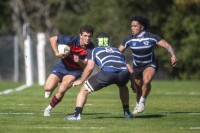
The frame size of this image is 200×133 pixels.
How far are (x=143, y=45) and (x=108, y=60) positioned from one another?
2.41 metres

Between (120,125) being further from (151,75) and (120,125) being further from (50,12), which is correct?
(50,12)

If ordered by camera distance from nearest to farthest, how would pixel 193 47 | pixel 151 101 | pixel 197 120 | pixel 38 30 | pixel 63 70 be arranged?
1. pixel 197 120
2. pixel 63 70
3. pixel 151 101
4. pixel 193 47
5. pixel 38 30

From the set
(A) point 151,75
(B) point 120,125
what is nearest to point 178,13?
(A) point 151,75

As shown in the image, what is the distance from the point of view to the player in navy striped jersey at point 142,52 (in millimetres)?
18875

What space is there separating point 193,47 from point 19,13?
16.0m

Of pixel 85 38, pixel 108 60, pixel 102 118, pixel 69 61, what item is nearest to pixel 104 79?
pixel 108 60

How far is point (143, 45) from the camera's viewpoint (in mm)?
18969

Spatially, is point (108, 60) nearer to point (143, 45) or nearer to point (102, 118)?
point (102, 118)

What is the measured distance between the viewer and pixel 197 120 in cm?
1680

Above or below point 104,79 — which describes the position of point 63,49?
above

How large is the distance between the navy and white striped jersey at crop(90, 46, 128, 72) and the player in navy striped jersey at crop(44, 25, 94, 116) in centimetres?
74

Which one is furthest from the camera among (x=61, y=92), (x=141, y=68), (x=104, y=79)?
(x=141, y=68)

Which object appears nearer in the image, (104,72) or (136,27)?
(104,72)

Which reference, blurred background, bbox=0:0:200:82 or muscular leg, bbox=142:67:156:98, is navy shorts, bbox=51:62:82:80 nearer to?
muscular leg, bbox=142:67:156:98
